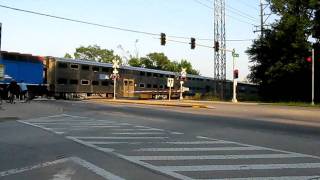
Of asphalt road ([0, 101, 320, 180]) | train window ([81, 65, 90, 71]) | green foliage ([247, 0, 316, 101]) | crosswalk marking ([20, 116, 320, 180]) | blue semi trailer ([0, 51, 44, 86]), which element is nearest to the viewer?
asphalt road ([0, 101, 320, 180])

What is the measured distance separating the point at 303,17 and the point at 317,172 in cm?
4973

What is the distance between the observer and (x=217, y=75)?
255 feet

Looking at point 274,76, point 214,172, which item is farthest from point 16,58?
point 214,172

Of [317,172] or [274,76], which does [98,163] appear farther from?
[274,76]

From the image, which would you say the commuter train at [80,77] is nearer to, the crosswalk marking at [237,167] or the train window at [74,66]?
the train window at [74,66]

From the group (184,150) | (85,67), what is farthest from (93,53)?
(184,150)

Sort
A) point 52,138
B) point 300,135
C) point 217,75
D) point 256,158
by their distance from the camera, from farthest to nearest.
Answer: point 217,75
point 300,135
point 52,138
point 256,158

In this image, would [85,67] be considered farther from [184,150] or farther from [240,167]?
[240,167]

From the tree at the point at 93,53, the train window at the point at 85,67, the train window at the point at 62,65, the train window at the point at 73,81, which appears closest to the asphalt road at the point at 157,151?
the train window at the point at 62,65

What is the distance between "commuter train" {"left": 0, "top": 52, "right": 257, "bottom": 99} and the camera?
46219 mm

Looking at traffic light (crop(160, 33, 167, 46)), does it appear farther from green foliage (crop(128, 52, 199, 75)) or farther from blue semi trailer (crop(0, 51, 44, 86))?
green foliage (crop(128, 52, 199, 75))

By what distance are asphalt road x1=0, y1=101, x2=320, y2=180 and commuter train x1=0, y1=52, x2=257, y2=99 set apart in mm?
24627

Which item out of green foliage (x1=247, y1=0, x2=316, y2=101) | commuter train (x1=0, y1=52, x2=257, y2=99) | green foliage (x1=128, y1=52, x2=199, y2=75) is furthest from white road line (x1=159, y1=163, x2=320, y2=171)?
green foliage (x1=128, y1=52, x2=199, y2=75)

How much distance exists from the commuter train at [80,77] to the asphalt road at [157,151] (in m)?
24.6
